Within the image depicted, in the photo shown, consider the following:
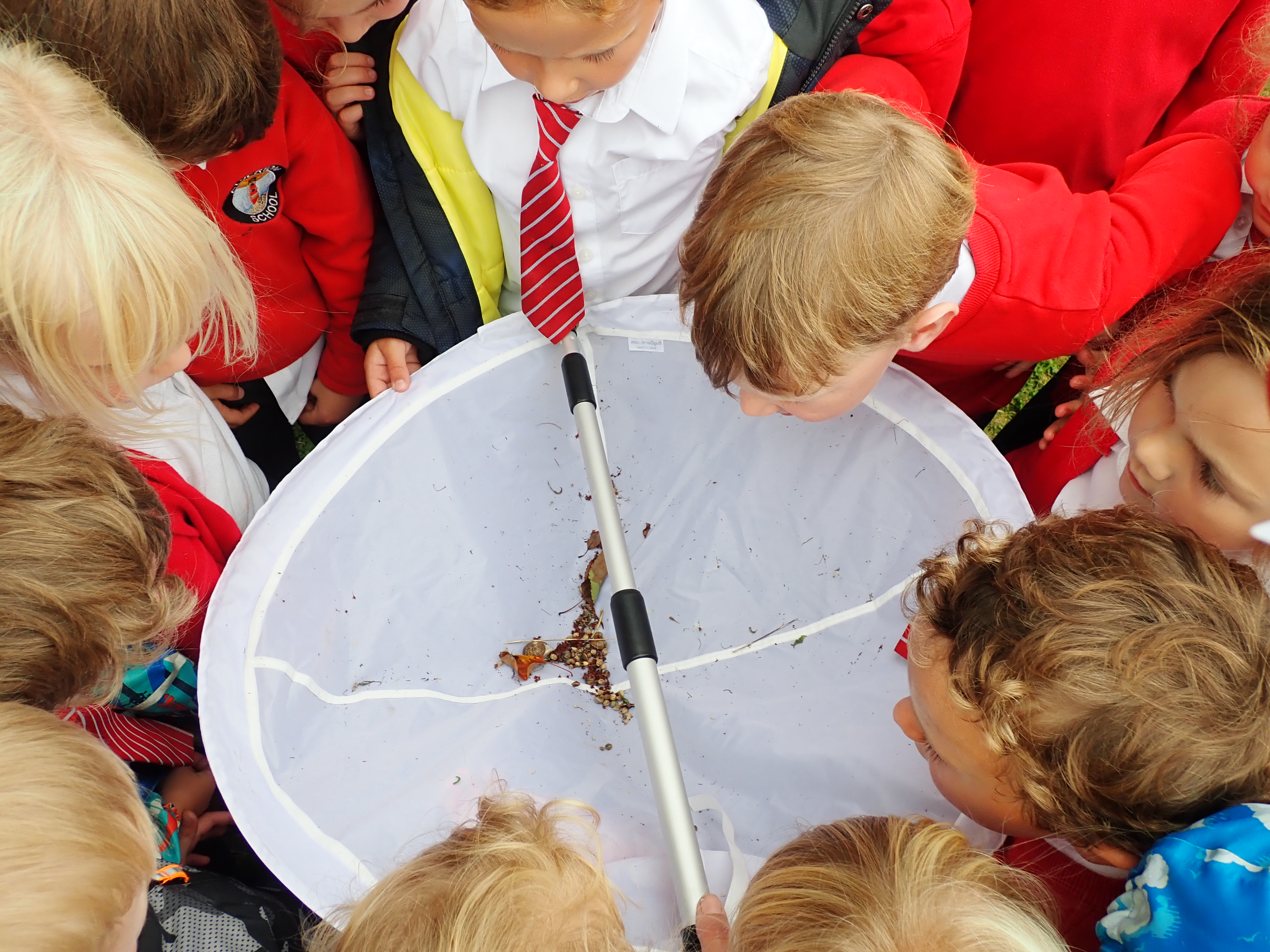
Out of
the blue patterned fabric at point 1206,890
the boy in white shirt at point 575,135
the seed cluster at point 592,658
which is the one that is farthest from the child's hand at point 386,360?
the blue patterned fabric at point 1206,890

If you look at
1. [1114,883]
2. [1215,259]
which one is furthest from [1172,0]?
[1114,883]

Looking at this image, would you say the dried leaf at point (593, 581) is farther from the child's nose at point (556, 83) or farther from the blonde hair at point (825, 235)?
the child's nose at point (556, 83)

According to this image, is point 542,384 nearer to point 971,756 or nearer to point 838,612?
point 838,612

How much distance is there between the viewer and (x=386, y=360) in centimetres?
109

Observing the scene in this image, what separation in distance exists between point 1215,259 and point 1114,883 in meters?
0.72

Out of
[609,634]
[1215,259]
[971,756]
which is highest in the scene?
[1215,259]

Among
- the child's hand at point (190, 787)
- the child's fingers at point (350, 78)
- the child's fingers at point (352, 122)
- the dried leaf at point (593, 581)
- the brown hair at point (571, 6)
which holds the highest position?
the brown hair at point (571, 6)

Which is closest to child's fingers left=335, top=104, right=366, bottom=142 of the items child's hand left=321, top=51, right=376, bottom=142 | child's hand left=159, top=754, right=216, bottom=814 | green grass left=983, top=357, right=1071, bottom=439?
child's hand left=321, top=51, right=376, bottom=142

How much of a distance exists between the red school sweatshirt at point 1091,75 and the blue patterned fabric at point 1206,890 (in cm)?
87

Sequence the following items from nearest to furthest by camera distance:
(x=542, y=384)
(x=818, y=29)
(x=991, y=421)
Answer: (x=818, y=29), (x=542, y=384), (x=991, y=421)

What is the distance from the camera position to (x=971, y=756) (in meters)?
0.67

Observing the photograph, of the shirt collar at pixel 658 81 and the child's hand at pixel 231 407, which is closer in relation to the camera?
the shirt collar at pixel 658 81

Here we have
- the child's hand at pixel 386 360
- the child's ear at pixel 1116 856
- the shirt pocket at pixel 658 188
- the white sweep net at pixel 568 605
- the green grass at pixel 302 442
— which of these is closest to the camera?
the child's ear at pixel 1116 856

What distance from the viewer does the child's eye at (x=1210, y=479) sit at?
683 mm
